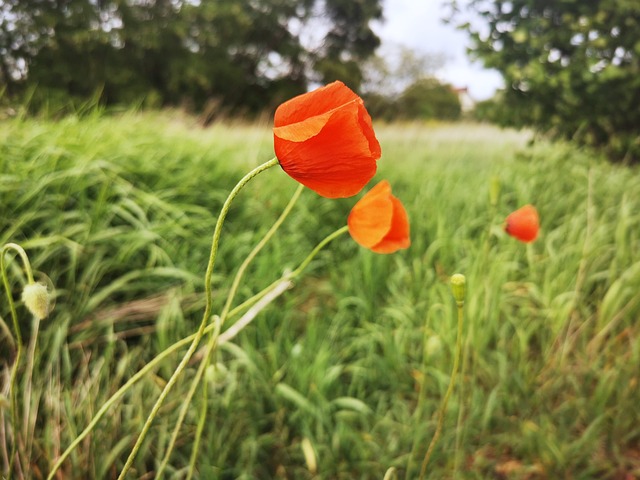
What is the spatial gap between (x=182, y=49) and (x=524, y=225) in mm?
11683

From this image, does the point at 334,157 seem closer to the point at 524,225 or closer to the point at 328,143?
the point at 328,143

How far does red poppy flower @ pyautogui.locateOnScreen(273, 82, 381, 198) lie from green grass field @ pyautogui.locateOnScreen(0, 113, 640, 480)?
39cm

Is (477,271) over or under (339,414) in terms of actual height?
over

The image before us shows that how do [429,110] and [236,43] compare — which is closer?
[236,43]

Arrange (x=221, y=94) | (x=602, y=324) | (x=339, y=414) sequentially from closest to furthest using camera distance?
(x=339, y=414) < (x=602, y=324) < (x=221, y=94)

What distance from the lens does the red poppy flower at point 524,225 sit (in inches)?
37.6

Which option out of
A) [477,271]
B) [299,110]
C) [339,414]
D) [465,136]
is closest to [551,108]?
[465,136]

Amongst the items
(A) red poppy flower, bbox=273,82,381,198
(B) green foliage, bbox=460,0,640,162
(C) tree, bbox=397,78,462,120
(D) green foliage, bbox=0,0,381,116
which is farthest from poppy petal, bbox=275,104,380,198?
(C) tree, bbox=397,78,462,120

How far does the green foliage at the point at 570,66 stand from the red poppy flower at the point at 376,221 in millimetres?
2812

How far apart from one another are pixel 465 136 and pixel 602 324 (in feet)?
12.4

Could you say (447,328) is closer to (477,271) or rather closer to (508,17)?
(477,271)

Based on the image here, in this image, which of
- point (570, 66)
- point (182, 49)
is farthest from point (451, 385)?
point (182, 49)

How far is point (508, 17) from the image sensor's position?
3428 millimetres

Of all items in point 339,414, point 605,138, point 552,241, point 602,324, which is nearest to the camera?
point 339,414
